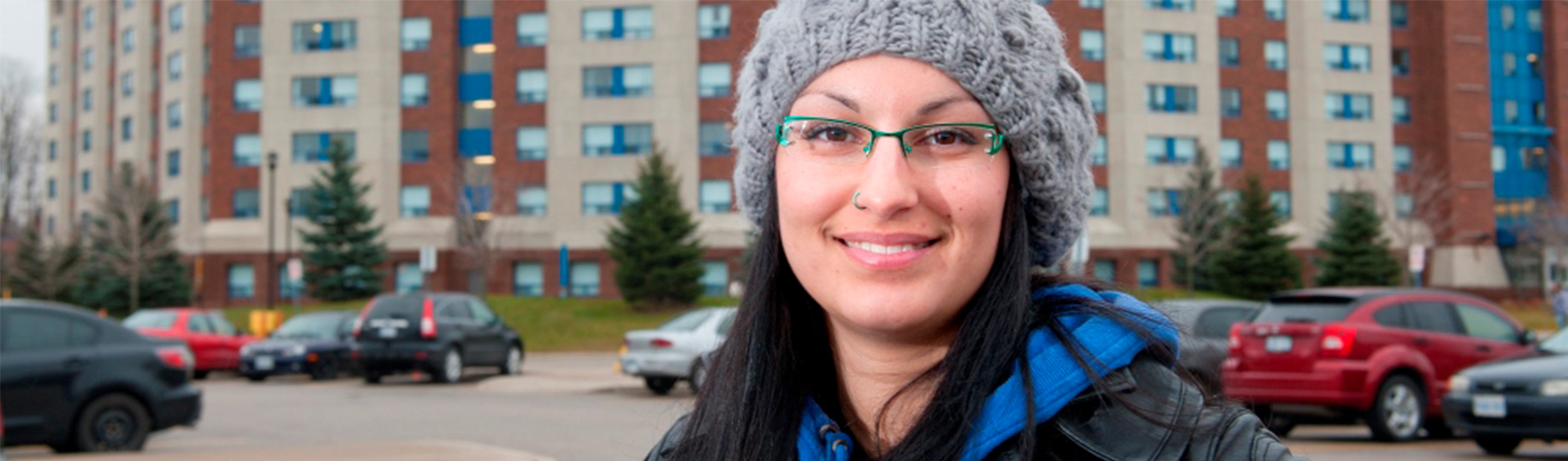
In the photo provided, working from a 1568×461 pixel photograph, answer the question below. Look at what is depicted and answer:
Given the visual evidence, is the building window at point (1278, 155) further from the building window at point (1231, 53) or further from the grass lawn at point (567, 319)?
the grass lawn at point (567, 319)

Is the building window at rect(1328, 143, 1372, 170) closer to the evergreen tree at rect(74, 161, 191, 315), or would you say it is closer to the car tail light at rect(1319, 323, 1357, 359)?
the car tail light at rect(1319, 323, 1357, 359)

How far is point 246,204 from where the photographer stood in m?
56.7

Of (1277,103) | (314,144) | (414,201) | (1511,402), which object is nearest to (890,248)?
(1511,402)

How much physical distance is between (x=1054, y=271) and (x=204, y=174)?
202ft

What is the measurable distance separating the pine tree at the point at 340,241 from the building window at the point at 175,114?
1292cm

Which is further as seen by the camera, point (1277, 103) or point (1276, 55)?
point (1277, 103)

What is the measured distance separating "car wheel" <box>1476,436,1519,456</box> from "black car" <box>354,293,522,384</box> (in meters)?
16.2

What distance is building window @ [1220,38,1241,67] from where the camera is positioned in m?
49.0

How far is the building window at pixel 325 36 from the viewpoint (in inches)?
2106

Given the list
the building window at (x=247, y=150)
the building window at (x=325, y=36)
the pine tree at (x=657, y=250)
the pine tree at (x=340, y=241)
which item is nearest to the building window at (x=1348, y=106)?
the pine tree at (x=657, y=250)

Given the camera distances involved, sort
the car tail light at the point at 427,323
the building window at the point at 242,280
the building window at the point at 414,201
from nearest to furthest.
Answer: the car tail light at the point at 427,323 < the building window at the point at 414,201 < the building window at the point at 242,280

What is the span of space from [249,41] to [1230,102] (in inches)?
1567

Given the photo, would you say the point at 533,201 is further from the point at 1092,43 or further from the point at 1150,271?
the point at 1150,271

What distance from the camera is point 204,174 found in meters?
58.0
